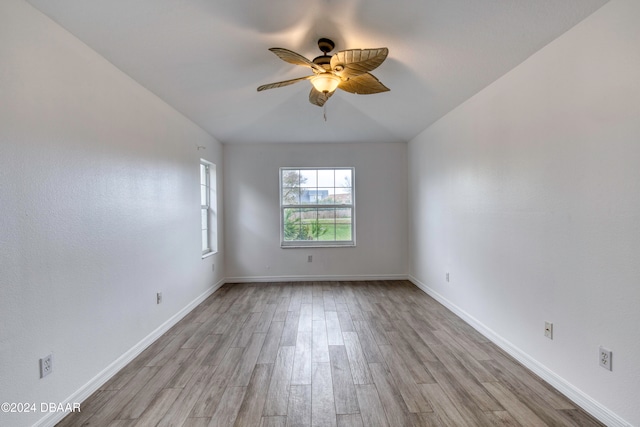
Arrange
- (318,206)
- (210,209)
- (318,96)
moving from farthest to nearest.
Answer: (318,206)
(210,209)
(318,96)

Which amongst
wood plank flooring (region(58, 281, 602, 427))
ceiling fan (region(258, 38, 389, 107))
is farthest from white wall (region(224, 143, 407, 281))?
ceiling fan (region(258, 38, 389, 107))

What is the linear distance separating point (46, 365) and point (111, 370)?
1.94ft

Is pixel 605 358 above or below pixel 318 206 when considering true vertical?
below

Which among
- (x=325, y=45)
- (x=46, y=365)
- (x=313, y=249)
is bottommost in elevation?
(x=46, y=365)

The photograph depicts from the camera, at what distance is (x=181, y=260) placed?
10.9ft

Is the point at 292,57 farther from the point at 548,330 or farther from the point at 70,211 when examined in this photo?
the point at 548,330

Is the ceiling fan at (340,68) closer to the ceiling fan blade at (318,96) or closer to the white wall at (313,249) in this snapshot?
the ceiling fan blade at (318,96)

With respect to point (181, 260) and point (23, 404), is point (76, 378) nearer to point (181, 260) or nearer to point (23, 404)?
point (23, 404)

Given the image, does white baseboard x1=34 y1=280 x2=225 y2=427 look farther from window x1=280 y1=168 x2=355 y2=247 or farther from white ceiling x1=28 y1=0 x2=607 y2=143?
white ceiling x1=28 y1=0 x2=607 y2=143

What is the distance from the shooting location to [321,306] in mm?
3607

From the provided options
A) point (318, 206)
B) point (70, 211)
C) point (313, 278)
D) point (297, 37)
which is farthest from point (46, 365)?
point (318, 206)

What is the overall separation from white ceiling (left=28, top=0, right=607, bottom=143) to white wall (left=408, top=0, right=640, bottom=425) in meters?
0.23

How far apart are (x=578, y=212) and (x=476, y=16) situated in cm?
146

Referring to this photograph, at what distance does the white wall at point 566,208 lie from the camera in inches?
60.7
